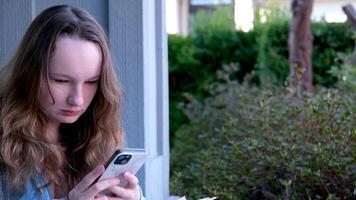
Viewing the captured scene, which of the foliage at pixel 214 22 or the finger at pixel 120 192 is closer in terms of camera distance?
the finger at pixel 120 192

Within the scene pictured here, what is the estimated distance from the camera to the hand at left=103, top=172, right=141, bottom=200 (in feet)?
6.19

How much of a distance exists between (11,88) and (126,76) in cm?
87

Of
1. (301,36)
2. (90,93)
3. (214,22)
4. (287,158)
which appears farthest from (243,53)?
(90,93)

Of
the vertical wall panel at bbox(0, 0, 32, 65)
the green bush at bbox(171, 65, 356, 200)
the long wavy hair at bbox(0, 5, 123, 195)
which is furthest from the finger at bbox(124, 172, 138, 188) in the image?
the green bush at bbox(171, 65, 356, 200)

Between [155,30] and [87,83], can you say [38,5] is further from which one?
[87,83]

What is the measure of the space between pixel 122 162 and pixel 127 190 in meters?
0.10

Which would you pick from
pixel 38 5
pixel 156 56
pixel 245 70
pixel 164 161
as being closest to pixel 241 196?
pixel 164 161

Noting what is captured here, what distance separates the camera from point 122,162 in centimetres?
184

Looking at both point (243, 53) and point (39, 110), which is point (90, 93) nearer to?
point (39, 110)

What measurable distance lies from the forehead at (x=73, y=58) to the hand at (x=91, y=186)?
26cm

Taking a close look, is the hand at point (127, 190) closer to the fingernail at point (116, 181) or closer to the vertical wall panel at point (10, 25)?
the fingernail at point (116, 181)

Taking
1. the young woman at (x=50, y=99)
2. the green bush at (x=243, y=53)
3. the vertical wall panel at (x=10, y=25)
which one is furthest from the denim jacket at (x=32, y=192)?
the green bush at (x=243, y=53)

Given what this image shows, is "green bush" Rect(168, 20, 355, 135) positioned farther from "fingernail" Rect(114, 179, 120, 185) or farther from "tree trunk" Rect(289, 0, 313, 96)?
"fingernail" Rect(114, 179, 120, 185)

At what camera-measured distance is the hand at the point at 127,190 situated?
189cm
